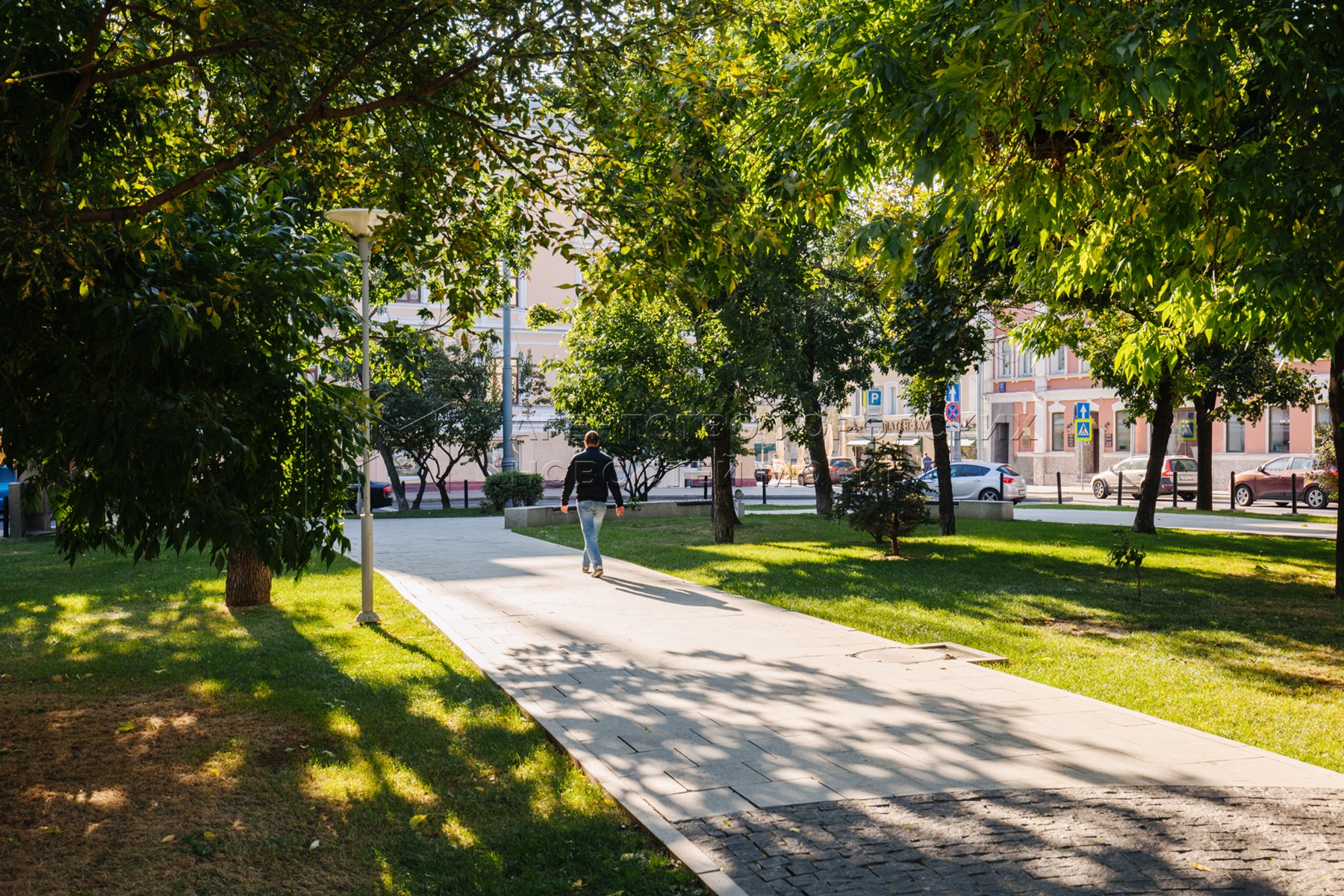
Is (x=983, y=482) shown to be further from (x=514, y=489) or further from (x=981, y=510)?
(x=514, y=489)

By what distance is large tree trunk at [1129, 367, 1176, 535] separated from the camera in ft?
Answer: 67.0

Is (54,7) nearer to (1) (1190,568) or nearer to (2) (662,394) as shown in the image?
(2) (662,394)

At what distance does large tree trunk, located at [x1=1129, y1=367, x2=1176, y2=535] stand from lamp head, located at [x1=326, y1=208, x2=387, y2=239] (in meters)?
15.7

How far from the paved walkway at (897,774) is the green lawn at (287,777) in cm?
34

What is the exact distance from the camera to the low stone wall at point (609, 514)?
22.7 meters

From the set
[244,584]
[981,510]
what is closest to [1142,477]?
[981,510]

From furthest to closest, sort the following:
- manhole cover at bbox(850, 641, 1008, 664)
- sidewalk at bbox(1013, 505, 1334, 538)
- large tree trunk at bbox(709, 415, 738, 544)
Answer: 1. sidewalk at bbox(1013, 505, 1334, 538)
2. large tree trunk at bbox(709, 415, 738, 544)
3. manhole cover at bbox(850, 641, 1008, 664)

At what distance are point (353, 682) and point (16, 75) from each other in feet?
14.0

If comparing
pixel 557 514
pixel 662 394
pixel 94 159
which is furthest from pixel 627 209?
pixel 557 514

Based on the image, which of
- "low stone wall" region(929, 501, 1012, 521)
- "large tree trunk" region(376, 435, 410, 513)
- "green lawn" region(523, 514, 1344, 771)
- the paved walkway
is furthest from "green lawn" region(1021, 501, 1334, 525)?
the paved walkway

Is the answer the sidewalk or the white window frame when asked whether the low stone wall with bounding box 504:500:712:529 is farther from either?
the white window frame

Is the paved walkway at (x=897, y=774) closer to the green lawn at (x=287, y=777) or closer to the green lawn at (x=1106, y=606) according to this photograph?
the green lawn at (x=287, y=777)

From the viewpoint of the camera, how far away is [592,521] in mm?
13859

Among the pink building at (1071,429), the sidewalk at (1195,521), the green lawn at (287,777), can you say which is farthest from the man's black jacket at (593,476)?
the pink building at (1071,429)
